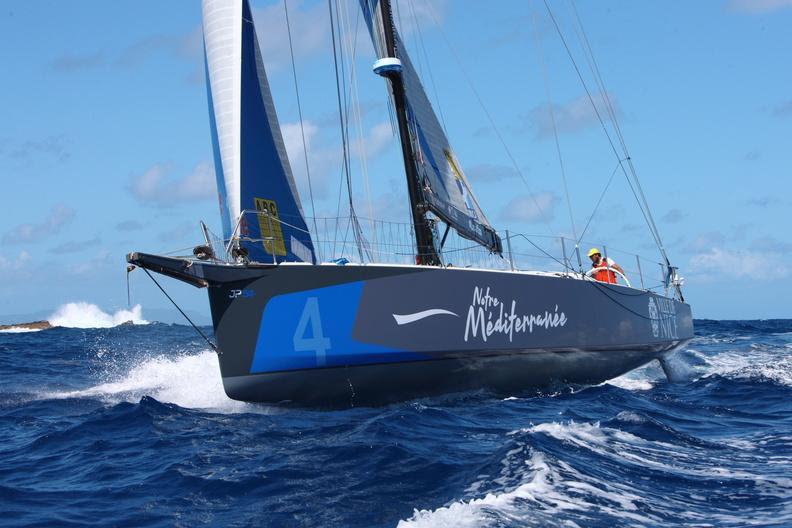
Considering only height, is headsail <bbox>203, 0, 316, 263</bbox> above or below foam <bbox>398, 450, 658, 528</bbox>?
above

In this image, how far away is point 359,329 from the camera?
7961mm

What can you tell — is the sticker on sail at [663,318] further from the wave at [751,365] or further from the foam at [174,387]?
the foam at [174,387]

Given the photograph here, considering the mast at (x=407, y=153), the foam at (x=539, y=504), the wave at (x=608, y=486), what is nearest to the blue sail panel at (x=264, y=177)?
the mast at (x=407, y=153)

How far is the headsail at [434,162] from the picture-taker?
10781 millimetres

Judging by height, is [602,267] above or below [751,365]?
above

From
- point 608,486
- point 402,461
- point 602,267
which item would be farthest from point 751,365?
point 402,461

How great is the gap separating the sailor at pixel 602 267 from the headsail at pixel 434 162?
58.7 inches

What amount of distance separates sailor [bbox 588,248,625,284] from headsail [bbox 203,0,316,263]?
468cm

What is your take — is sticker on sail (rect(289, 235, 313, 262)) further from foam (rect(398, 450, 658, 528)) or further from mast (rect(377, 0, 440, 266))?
foam (rect(398, 450, 658, 528))

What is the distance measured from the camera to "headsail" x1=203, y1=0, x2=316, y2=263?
8.70m

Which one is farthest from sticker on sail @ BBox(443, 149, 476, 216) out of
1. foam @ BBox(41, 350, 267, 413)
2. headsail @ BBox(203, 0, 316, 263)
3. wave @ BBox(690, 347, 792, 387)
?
wave @ BBox(690, 347, 792, 387)

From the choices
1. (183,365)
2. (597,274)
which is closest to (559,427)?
(597,274)

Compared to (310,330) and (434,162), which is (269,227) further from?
(434,162)

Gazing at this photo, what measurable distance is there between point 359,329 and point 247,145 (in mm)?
2454
